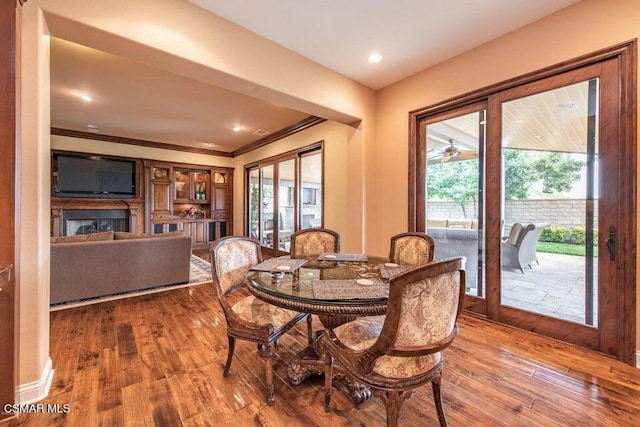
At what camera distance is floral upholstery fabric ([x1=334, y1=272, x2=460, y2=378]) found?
3.54ft

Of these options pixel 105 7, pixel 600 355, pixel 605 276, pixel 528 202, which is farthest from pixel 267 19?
pixel 600 355

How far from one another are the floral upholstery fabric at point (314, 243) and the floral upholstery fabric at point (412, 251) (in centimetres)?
65

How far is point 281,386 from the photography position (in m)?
1.76

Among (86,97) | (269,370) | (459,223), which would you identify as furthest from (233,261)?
(86,97)

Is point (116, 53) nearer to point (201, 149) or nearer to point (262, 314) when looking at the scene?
point (262, 314)

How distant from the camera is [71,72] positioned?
3.28 m

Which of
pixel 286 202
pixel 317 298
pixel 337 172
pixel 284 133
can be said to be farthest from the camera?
pixel 286 202

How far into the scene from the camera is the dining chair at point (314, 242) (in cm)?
278

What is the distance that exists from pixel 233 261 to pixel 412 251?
5.04 feet

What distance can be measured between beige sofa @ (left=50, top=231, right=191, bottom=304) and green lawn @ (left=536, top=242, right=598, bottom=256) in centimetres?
437

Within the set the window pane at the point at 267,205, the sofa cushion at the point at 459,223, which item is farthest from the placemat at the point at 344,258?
the window pane at the point at 267,205

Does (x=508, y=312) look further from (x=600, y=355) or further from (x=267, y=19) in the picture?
(x=267, y=19)

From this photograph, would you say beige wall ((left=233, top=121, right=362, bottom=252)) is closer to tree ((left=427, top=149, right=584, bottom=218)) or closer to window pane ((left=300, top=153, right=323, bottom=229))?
window pane ((left=300, top=153, right=323, bottom=229))

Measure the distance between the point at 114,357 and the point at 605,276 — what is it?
3971 millimetres
